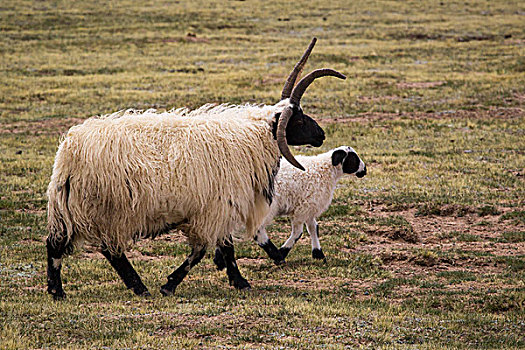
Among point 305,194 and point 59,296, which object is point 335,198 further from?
point 59,296

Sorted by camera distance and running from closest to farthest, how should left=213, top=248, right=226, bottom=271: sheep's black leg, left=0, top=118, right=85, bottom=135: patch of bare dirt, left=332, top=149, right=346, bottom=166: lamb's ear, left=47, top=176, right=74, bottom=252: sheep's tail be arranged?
1. left=47, top=176, right=74, bottom=252: sheep's tail
2. left=213, top=248, right=226, bottom=271: sheep's black leg
3. left=332, top=149, right=346, bottom=166: lamb's ear
4. left=0, top=118, right=85, bottom=135: patch of bare dirt

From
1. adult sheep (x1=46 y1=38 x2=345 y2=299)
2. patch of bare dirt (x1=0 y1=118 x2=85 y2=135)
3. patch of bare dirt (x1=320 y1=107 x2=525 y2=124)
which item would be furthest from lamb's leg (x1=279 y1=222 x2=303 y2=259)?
patch of bare dirt (x1=0 y1=118 x2=85 y2=135)

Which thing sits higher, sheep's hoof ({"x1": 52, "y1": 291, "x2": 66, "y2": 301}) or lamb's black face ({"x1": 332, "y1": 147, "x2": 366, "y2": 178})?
lamb's black face ({"x1": 332, "y1": 147, "x2": 366, "y2": 178})

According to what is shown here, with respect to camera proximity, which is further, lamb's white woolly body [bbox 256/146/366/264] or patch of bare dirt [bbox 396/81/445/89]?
patch of bare dirt [bbox 396/81/445/89]

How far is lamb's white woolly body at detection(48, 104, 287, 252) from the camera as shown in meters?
8.54

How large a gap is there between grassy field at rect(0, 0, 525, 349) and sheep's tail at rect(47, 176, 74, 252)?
2.72 ft

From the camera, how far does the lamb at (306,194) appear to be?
11.2 m

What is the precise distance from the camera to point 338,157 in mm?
12070

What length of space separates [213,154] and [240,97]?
1659 centimetres

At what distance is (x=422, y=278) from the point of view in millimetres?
10078

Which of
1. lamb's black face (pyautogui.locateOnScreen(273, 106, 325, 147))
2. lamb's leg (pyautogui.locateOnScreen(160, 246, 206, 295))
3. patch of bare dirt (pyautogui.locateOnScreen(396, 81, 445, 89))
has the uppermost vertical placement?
lamb's black face (pyautogui.locateOnScreen(273, 106, 325, 147))

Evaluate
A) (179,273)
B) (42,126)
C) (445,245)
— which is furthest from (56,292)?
(42,126)

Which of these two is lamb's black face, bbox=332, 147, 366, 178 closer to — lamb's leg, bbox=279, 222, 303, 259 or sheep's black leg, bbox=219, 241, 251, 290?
lamb's leg, bbox=279, 222, 303, 259

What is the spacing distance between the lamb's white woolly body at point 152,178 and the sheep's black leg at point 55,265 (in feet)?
0.51
